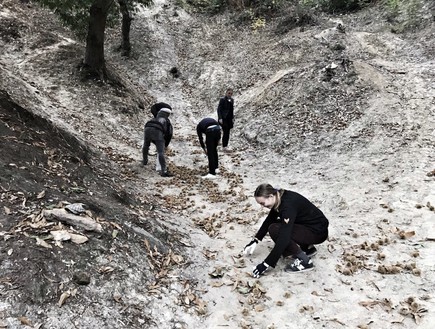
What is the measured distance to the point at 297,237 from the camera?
18.2 ft

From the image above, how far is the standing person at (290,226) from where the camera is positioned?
5.29 metres

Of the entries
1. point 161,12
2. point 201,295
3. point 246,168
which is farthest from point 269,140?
point 161,12

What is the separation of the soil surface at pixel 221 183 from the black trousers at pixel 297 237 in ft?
1.06

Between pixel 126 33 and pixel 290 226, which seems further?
pixel 126 33

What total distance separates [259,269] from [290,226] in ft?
2.42

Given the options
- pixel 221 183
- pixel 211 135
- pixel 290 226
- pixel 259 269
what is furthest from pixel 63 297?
pixel 211 135

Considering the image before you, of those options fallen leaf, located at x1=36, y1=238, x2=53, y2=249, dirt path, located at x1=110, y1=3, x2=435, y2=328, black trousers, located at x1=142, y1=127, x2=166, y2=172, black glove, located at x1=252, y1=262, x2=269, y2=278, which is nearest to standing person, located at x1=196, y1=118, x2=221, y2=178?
dirt path, located at x1=110, y1=3, x2=435, y2=328

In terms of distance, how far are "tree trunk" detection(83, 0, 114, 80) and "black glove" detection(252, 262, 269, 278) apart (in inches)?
438

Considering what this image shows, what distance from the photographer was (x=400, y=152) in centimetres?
918

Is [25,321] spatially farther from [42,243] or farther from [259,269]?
[259,269]

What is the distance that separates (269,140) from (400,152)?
388 cm

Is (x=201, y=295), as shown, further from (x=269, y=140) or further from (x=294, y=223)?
(x=269, y=140)

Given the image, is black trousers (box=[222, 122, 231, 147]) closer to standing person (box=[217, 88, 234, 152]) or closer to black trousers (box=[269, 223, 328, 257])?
standing person (box=[217, 88, 234, 152])

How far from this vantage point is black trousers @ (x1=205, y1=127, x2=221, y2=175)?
32.0 feet
